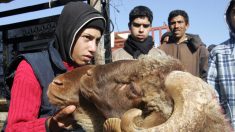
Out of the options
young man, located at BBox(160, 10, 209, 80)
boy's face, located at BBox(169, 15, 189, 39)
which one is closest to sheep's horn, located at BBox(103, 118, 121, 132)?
young man, located at BBox(160, 10, 209, 80)

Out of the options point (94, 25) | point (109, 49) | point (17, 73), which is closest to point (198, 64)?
point (109, 49)

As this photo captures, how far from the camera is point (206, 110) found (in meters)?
1.86

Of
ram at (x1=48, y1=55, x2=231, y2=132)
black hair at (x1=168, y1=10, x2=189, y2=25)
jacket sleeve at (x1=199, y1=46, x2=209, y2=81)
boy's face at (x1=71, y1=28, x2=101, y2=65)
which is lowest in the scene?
jacket sleeve at (x1=199, y1=46, x2=209, y2=81)

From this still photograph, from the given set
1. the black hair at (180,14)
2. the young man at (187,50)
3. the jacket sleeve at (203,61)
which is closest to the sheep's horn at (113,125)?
the young man at (187,50)

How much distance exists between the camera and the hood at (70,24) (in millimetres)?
2896

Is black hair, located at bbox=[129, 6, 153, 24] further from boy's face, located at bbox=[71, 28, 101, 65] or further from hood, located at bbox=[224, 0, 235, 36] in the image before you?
boy's face, located at bbox=[71, 28, 101, 65]

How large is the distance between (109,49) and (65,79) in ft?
12.0

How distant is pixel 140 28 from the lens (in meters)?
5.02

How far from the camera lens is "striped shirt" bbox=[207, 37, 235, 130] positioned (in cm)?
360

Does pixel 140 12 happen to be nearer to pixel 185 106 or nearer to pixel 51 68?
pixel 51 68

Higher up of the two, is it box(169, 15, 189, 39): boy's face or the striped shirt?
box(169, 15, 189, 39): boy's face

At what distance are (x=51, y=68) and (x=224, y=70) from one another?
168cm

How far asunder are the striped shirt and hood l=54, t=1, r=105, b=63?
1.26 meters

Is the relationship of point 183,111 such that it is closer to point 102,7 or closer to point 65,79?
point 65,79
